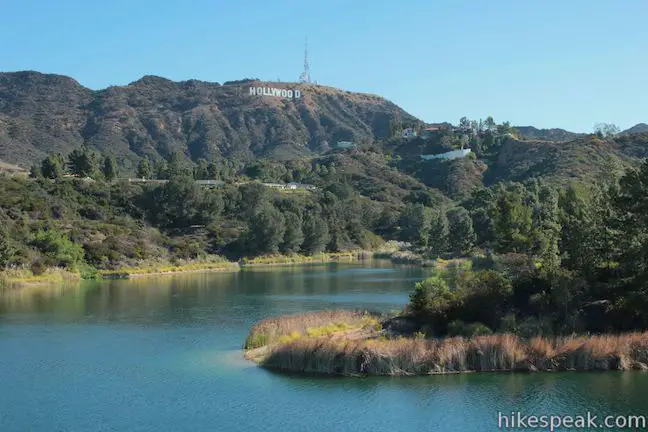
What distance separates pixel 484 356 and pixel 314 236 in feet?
278

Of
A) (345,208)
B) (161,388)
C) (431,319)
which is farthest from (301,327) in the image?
(345,208)

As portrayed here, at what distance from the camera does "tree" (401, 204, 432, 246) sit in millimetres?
115438

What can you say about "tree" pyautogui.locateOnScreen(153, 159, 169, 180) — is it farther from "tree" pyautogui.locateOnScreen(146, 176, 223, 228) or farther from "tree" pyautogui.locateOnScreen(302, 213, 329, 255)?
"tree" pyautogui.locateOnScreen(302, 213, 329, 255)

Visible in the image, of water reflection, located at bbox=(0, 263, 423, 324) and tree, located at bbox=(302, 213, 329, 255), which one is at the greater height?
tree, located at bbox=(302, 213, 329, 255)

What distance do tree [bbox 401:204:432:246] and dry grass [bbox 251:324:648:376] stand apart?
83.3 meters

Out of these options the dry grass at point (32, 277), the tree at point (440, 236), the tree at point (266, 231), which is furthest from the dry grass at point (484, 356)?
the tree at point (266, 231)

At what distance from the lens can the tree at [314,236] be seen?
4454 inches

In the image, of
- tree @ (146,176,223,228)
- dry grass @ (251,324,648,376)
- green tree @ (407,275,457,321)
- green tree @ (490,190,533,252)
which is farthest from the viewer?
tree @ (146,176,223,228)

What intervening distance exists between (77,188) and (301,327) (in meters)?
78.5

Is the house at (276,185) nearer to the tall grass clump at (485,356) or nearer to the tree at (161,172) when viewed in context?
the tree at (161,172)

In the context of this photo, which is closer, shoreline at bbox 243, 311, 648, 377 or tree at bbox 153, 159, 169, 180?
shoreline at bbox 243, 311, 648, 377

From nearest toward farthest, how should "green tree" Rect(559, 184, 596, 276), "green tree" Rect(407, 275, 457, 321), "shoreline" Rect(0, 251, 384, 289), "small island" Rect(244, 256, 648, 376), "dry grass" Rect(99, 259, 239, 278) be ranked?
"small island" Rect(244, 256, 648, 376)
"green tree" Rect(407, 275, 457, 321)
"green tree" Rect(559, 184, 596, 276)
"shoreline" Rect(0, 251, 384, 289)
"dry grass" Rect(99, 259, 239, 278)

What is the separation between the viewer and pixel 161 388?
28.6m

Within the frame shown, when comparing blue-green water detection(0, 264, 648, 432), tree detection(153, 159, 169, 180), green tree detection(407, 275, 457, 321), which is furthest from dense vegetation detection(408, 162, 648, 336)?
tree detection(153, 159, 169, 180)
